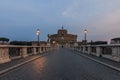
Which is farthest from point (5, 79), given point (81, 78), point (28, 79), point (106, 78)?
point (106, 78)

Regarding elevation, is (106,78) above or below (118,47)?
below

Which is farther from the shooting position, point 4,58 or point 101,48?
point 101,48

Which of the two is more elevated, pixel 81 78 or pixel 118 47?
pixel 118 47

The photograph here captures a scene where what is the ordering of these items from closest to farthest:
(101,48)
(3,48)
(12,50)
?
(3,48), (12,50), (101,48)

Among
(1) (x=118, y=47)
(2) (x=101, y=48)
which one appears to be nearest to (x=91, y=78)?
(1) (x=118, y=47)

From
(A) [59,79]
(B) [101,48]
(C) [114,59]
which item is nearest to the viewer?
(A) [59,79]

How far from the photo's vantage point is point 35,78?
473 inches

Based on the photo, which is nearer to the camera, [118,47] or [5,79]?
[5,79]

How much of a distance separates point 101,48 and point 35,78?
65.9ft

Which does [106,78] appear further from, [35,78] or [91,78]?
[35,78]

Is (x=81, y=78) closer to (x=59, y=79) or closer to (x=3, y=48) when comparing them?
(x=59, y=79)

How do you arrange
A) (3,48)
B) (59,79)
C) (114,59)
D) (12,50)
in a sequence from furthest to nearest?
(12,50) < (114,59) < (3,48) < (59,79)

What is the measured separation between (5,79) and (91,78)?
4127 millimetres

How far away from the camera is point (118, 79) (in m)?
11.7
